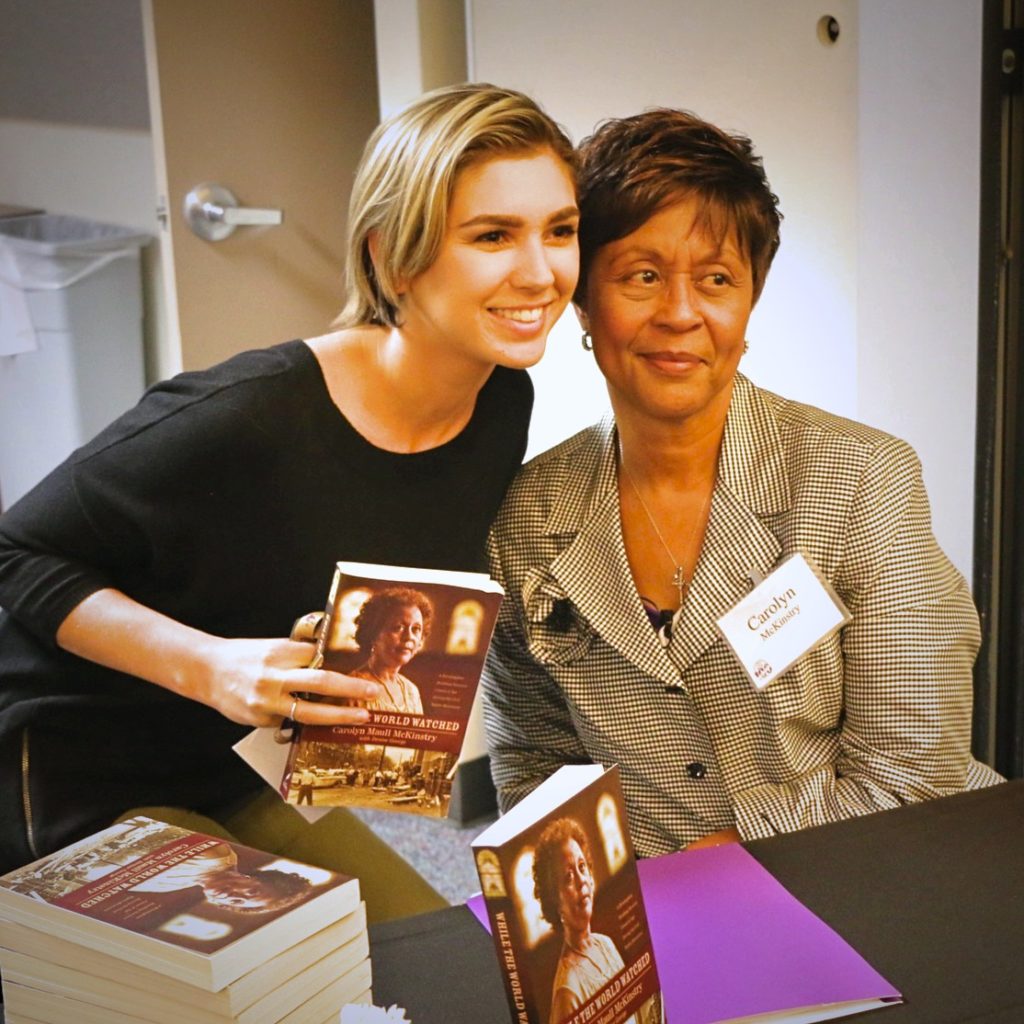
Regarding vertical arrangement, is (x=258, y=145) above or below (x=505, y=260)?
above

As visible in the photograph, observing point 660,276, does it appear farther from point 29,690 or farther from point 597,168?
point 29,690

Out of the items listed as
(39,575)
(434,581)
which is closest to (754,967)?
(434,581)

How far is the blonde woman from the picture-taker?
1.36 m

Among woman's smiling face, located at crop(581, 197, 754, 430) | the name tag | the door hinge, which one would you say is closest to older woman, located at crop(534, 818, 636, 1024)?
the name tag

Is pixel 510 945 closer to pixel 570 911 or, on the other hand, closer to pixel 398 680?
pixel 570 911

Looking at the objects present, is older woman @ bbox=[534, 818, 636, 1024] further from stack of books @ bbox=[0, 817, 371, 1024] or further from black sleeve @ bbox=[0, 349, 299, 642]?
black sleeve @ bbox=[0, 349, 299, 642]

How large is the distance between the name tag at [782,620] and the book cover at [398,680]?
34cm

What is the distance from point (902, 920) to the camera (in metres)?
1.06

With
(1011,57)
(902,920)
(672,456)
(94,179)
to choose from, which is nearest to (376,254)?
(672,456)

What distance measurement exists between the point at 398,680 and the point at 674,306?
58 cm

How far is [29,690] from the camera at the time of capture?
4.90ft

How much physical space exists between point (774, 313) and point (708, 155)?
2.96ft

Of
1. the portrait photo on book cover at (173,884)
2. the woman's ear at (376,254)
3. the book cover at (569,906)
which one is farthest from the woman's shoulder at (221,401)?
the book cover at (569,906)

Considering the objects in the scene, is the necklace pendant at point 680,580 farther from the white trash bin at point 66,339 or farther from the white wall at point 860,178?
the white trash bin at point 66,339
